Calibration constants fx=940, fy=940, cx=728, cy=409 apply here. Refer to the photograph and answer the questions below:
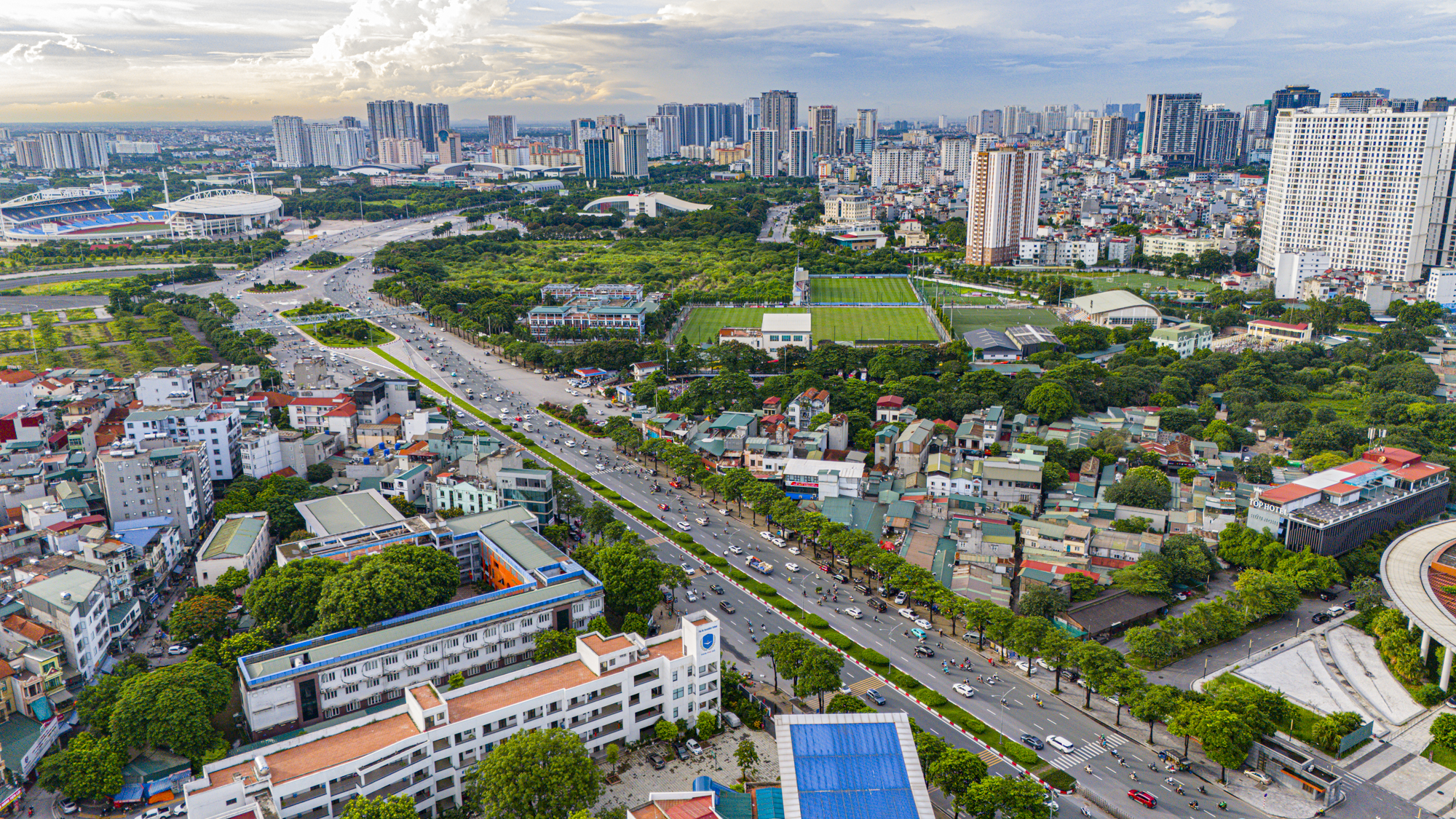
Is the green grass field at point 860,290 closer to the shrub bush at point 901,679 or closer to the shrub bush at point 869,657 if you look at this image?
the shrub bush at point 869,657

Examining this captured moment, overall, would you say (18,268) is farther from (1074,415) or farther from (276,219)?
(1074,415)

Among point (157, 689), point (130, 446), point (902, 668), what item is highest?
point (130, 446)

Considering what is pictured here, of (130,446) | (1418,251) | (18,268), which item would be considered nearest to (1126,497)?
(130,446)

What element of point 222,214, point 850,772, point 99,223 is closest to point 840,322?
point 850,772

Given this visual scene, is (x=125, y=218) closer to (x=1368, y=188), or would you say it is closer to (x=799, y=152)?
(x=799, y=152)

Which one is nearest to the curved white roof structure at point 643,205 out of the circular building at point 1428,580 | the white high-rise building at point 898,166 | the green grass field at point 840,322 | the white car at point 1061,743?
the white high-rise building at point 898,166
